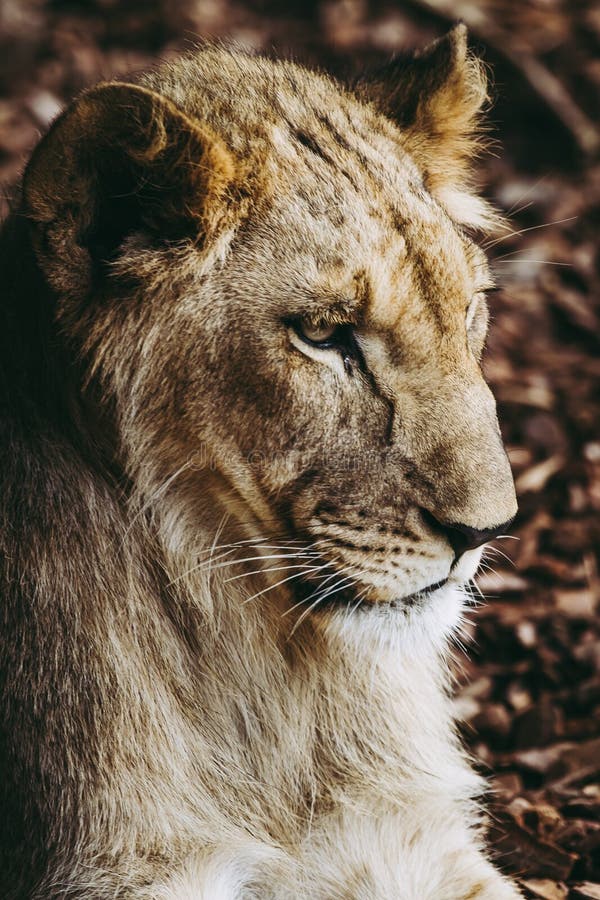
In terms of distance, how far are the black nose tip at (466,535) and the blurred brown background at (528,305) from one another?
3.09ft

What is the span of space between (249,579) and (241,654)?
162 mm

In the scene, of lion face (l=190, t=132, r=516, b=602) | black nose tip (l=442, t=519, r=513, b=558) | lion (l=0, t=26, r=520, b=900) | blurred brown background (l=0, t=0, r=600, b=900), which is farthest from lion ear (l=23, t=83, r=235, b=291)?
black nose tip (l=442, t=519, r=513, b=558)

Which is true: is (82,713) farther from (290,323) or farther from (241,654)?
(290,323)

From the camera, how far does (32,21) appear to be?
20.2ft

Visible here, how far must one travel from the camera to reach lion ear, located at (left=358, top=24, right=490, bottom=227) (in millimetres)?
2773

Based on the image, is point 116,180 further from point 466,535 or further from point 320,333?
point 466,535

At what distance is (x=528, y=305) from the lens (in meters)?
5.45

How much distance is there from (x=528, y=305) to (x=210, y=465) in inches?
135

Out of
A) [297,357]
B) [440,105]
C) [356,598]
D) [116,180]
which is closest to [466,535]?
[356,598]

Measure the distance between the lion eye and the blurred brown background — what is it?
0.80 metres

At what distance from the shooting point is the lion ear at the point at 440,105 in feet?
9.10

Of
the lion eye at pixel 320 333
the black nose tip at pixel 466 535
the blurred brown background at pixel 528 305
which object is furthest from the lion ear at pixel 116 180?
the black nose tip at pixel 466 535

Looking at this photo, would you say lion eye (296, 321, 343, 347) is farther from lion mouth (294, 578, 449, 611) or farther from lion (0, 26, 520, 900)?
lion mouth (294, 578, 449, 611)

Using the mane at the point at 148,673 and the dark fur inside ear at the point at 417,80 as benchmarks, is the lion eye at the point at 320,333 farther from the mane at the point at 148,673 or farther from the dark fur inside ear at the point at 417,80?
the dark fur inside ear at the point at 417,80
